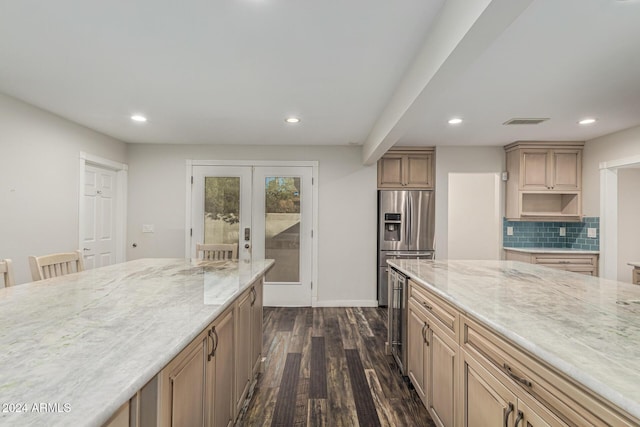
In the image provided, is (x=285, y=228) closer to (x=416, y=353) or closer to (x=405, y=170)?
(x=405, y=170)

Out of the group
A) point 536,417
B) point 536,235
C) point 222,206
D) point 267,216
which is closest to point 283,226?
point 267,216

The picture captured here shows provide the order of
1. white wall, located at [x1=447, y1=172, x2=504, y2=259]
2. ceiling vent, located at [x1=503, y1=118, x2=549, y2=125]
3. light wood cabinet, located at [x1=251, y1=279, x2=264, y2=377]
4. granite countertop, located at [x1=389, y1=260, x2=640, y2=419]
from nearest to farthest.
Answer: granite countertop, located at [x1=389, y1=260, x2=640, y2=419] → light wood cabinet, located at [x1=251, y1=279, x2=264, y2=377] → ceiling vent, located at [x1=503, y1=118, x2=549, y2=125] → white wall, located at [x1=447, y1=172, x2=504, y2=259]

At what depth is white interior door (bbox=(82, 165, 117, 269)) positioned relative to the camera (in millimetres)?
3990

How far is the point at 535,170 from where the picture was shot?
4457 mm

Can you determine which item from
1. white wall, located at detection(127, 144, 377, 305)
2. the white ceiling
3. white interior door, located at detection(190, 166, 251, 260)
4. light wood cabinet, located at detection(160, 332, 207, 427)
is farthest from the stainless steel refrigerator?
light wood cabinet, located at detection(160, 332, 207, 427)

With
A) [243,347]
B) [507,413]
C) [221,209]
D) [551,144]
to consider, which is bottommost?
[243,347]

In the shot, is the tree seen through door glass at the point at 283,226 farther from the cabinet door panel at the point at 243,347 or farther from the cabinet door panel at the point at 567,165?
the cabinet door panel at the point at 567,165

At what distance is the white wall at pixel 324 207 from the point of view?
471 cm

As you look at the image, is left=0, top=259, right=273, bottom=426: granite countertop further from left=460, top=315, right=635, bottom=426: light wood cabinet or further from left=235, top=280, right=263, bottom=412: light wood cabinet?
left=460, top=315, right=635, bottom=426: light wood cabinet

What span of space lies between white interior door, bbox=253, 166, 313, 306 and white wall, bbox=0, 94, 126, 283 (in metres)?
2.12

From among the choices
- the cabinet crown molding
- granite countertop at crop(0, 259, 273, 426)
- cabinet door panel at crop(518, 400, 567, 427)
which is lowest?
cabinet door panel at crop(518, 400, 567, 427)

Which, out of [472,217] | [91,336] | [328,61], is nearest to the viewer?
[91,336]

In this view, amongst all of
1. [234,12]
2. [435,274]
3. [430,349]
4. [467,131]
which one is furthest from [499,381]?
[467,131]

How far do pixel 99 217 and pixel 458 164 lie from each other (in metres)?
4.94
